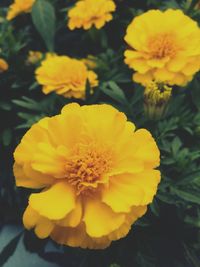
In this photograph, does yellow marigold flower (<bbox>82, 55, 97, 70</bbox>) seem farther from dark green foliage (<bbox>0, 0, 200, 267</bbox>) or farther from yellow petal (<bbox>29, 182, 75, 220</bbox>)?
yellow petal (<bbox>29, 182, 75, 220</bbox>)

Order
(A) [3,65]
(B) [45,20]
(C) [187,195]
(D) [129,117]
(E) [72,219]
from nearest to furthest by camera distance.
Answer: (E) [72,219] → (C) [187,195] → (D) [129,117] → (A) [3,65] → (B) [45,20]

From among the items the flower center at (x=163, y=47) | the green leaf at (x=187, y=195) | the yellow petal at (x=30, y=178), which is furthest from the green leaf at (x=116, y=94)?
the yellow petal at (x=30, y=178)

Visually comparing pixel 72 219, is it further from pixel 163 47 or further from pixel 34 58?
pixel 34 58

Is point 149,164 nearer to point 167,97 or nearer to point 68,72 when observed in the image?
point 167,97

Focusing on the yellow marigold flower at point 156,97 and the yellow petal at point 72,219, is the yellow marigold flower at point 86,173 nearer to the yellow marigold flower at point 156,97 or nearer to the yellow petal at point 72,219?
the yellow petal at point 72,219

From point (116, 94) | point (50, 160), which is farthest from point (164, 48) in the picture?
point (50, 160)

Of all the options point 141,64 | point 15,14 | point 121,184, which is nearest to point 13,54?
point 15,14
